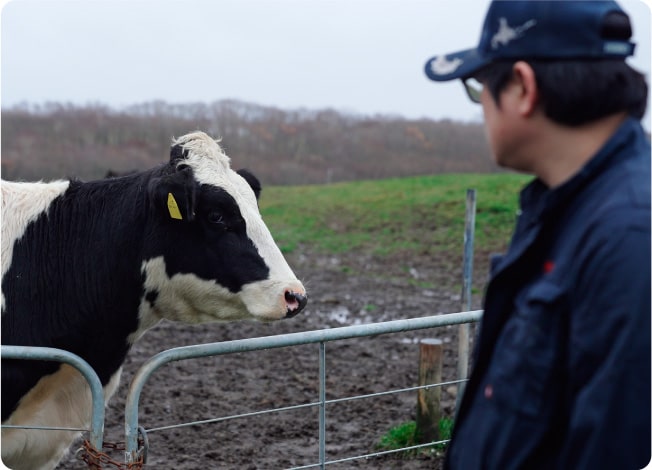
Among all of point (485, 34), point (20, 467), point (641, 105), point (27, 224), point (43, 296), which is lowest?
point (20, 467)

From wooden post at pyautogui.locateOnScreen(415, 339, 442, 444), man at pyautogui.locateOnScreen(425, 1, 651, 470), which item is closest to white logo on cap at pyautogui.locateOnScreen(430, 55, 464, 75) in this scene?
man at pyautogui.locateOnScreen(425, 1, 651, 470)

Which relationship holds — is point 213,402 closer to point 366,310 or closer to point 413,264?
point 366,310

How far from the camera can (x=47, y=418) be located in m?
3.67

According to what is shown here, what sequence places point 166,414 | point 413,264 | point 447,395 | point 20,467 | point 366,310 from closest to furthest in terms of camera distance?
point 20,467
point 166,414
point 447,395
point 366,310
point 413,264

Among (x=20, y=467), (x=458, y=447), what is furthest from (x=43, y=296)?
(x=458, y=447)

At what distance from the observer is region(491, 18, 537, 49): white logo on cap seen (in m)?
1.64

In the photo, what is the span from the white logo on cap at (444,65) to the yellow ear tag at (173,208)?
6.48 feet

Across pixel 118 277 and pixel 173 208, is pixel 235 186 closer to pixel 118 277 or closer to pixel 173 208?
pixel 173 208

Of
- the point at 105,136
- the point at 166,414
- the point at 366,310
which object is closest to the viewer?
the point at 166,414

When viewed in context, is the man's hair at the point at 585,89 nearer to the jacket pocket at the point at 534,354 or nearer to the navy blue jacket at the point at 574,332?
the navy blue jacket at the point at 574,332

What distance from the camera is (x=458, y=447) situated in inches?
70.4

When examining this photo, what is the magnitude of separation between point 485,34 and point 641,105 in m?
0.37

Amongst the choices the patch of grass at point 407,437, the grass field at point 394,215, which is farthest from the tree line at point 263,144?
the patch of grass at point 407,437

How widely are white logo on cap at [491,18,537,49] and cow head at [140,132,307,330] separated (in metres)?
2.18
